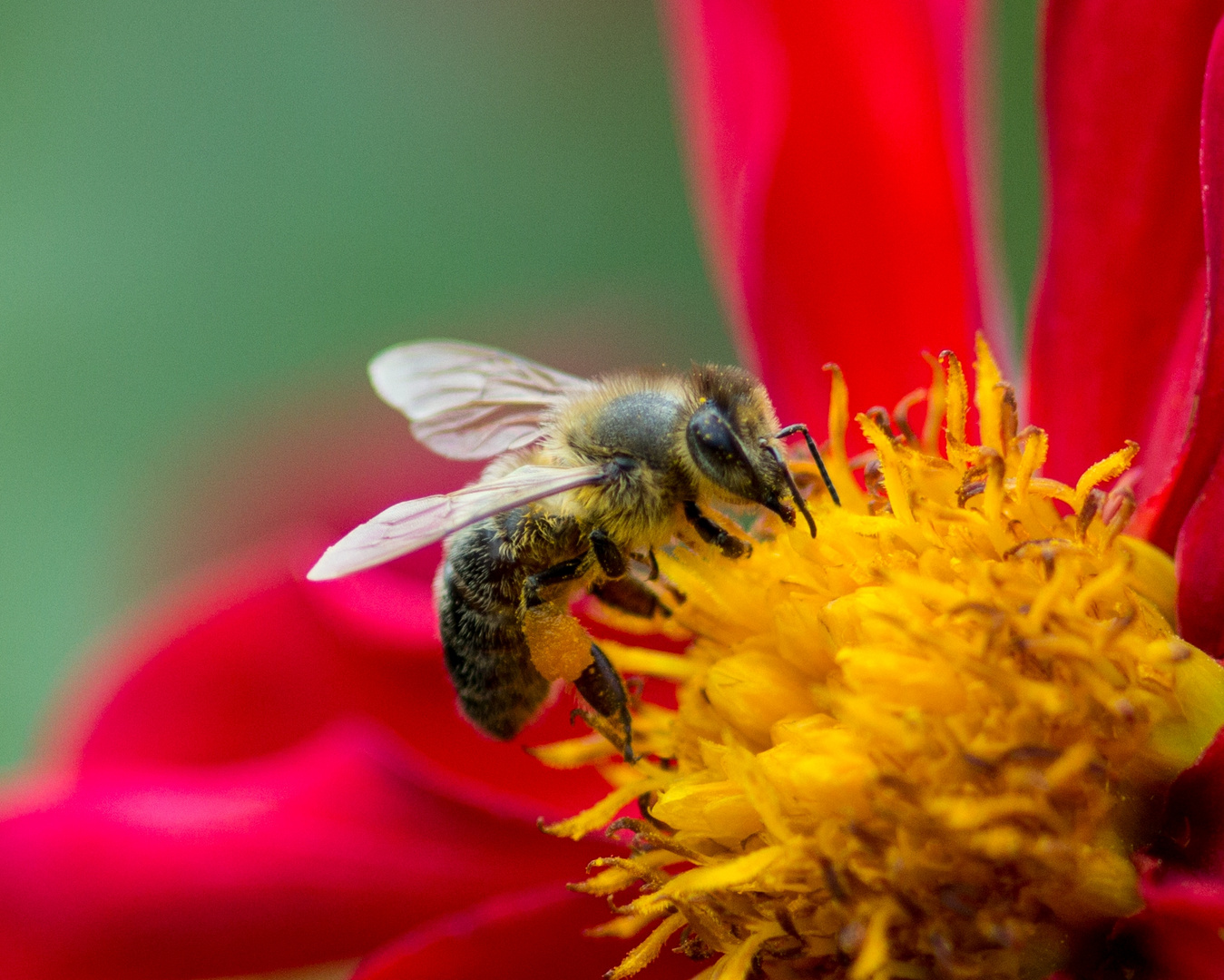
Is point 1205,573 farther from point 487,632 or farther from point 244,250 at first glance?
point 244,250

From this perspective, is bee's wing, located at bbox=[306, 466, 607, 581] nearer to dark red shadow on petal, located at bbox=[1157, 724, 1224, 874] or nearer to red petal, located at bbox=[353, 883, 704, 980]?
red petal, located at bbox=[353, 883, 704, 980]

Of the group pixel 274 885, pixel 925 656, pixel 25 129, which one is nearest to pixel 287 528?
pixel 25 129

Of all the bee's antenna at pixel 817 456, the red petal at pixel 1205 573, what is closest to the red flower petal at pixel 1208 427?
the red petal at pixel 1205 573

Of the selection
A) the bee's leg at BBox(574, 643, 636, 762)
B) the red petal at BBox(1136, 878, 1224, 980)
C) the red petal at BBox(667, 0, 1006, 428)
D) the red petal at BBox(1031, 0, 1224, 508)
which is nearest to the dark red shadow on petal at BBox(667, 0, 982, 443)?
the red petal at BBox(667, 0, 1006, 428)

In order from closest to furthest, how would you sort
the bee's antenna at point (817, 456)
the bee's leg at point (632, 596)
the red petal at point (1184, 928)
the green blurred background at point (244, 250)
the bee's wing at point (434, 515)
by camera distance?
the red petal at point (1184, 928) → the bee's wing at point (434, 515) → the bee's antenna at point (817, 456) → the bee's leg at point (632, 596) → the green blurred background at point (244, 250)

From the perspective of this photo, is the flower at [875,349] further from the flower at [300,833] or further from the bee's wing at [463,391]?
the bee's wing at [463,391]

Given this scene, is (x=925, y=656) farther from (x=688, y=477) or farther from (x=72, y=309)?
(x=72, y=309)

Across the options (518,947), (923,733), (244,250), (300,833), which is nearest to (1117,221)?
(923,733)
